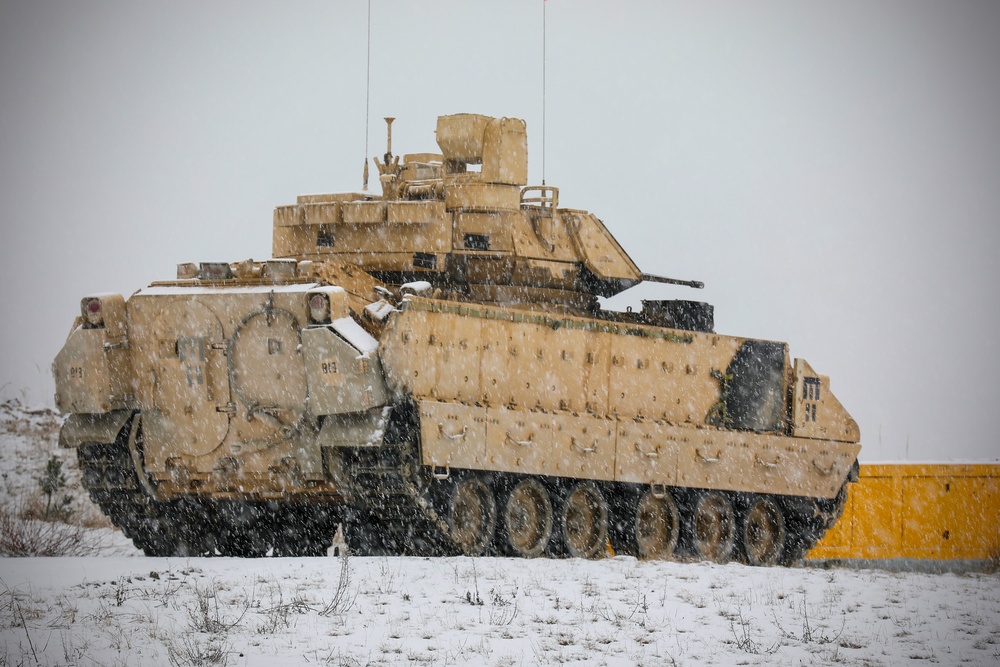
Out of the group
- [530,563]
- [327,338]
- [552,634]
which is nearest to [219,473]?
[327,338]

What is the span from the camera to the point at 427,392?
1512cm

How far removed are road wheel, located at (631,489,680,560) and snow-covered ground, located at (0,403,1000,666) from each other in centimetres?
282

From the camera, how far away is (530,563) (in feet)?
47.8

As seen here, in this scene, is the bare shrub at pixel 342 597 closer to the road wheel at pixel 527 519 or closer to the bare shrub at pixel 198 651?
the bare shrub at pixel 198 651

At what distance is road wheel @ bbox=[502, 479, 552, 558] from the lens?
16.1m

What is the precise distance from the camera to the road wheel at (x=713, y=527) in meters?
19.1

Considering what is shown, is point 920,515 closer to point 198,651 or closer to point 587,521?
point 587,521

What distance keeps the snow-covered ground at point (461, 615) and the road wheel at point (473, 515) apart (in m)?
1.07

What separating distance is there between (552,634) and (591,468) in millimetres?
5940

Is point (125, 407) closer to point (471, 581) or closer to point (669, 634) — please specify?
point (471, 581)

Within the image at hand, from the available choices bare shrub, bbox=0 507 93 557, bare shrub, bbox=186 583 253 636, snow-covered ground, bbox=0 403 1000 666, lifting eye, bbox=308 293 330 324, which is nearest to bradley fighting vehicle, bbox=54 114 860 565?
lifting eye, bbox=308 293 330 324

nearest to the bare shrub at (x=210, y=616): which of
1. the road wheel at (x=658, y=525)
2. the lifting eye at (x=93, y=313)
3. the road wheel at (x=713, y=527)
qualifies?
the lifting eye at (x=93, y=313)

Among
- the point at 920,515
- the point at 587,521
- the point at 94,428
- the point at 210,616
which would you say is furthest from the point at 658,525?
the point at 210,616

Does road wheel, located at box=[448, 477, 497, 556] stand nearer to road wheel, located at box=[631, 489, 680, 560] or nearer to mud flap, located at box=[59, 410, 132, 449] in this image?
road wheel, located at box=[631, 489, 680, 560]
